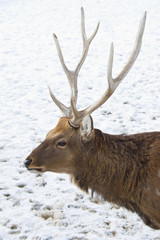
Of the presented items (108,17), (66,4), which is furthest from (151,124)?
(66,4)

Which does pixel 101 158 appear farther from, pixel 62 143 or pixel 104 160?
pixel 62 143

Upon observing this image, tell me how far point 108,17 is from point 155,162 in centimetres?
1154

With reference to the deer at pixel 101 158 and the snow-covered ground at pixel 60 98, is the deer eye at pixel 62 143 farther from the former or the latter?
the snow-covered ground at pixel 60 98

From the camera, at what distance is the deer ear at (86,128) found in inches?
141

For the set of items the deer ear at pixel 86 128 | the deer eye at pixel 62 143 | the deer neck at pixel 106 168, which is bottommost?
the deer neck at pixel 106 168

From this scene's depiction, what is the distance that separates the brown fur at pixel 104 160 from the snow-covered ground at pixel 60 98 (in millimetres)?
789

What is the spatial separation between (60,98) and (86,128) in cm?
432

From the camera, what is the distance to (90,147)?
12.4 ft

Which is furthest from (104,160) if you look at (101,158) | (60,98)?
(60,98)

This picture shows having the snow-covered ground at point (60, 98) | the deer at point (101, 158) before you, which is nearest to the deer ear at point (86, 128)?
the deer at point (101, 158)

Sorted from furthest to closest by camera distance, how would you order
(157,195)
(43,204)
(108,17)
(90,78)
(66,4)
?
(66,4) → (108,17) → (90,78) → (43,204) → (157,195)

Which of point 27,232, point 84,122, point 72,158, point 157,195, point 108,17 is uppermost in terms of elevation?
point 108,17

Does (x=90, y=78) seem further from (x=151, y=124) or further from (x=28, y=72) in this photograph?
(x=151, y=124)

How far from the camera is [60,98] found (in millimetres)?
7922
